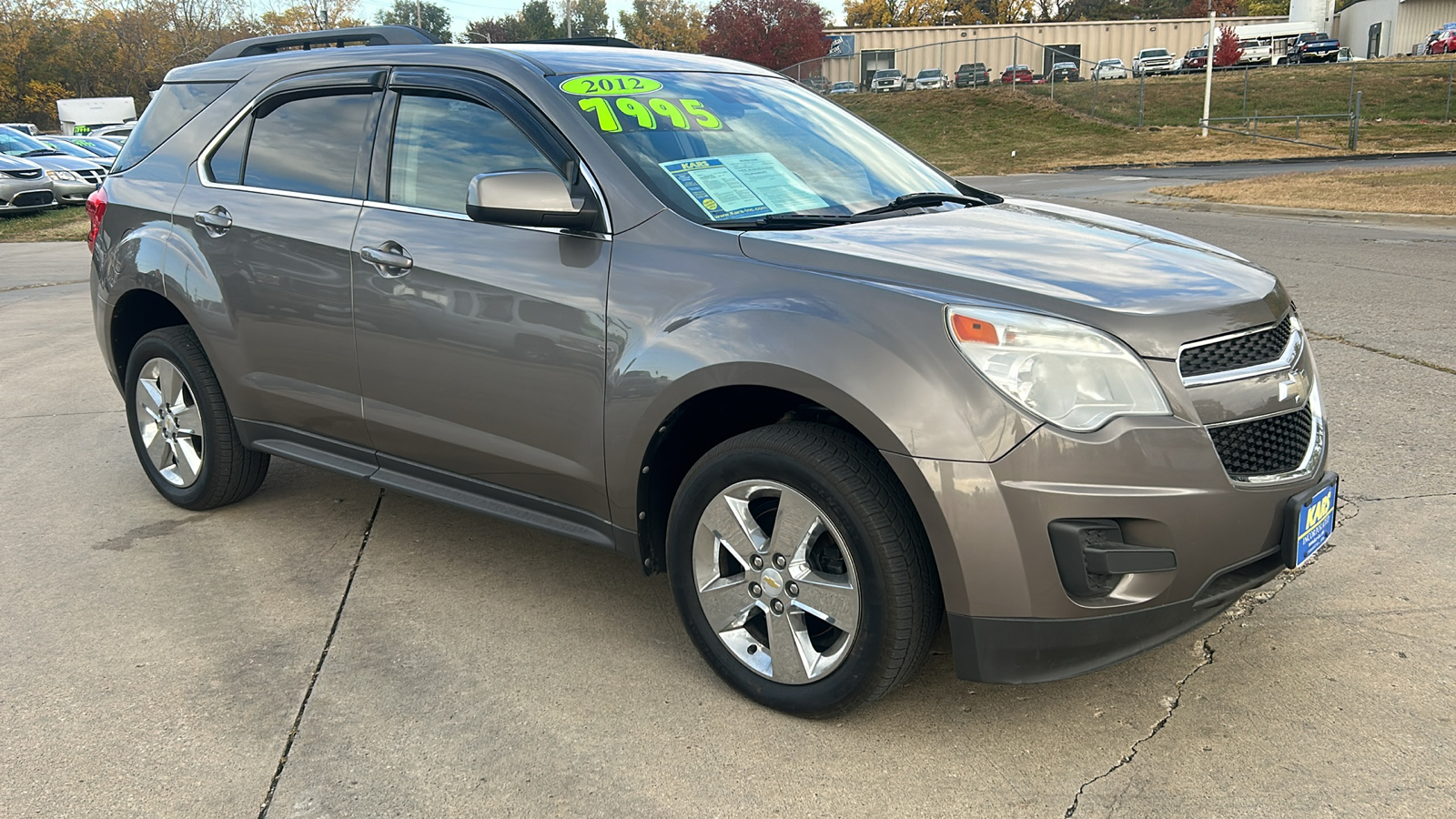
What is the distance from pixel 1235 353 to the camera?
2.82 m

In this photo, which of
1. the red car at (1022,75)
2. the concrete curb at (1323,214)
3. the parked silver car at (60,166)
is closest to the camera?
the concrete curb at (1323,214)

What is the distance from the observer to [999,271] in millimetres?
2879

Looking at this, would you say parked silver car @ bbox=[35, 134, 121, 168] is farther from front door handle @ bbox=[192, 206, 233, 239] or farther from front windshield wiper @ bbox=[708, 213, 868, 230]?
front windshield wiper @ bbox=[708, 213, 868, 230]

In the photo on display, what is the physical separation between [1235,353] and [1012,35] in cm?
6029

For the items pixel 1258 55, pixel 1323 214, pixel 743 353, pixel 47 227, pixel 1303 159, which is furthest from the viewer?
pixel 1258 55

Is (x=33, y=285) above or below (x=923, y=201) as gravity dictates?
Answer: below

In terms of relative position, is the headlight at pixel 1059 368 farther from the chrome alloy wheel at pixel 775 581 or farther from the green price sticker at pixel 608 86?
the green price sticker at pixel 608 86

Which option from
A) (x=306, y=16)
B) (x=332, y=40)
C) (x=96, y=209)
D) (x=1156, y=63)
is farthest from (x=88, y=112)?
(x=332, y=40)

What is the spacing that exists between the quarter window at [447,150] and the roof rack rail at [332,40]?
0.40 m

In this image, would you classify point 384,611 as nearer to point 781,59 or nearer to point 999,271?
point 999,271

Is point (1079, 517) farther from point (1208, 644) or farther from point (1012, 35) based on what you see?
point (1012, 35)

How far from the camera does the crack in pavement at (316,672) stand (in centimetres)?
281

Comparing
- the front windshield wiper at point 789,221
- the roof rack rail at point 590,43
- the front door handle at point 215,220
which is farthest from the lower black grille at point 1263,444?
the front door handle at point 215,220

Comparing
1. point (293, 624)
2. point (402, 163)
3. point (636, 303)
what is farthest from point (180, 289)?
point (636, 303)
